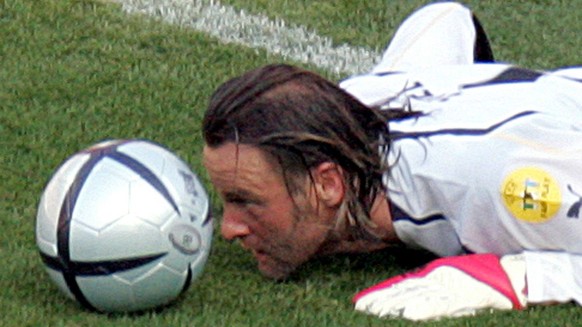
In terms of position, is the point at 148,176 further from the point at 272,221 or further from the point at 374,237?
the point at 374,237

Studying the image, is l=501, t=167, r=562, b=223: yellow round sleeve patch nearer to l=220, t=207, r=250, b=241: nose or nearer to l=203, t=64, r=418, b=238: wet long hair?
l=203, t=64, r=418, b=238: wet long hair

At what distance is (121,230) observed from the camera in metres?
3.81

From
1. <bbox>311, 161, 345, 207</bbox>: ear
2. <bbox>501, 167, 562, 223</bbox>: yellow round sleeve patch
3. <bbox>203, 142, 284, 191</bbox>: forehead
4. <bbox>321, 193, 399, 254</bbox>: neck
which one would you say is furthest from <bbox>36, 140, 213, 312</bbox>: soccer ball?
<bbox>501, 167, 562, 223</bbox>: yellow round sleeve patch

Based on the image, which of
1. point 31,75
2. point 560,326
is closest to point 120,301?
point 560,326

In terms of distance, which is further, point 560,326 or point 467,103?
point 467,103

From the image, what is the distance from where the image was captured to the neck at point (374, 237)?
13.9 feet

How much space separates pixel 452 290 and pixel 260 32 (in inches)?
110

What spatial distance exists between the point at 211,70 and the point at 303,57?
45 cm

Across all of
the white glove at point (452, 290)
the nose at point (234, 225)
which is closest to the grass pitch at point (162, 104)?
the white glove at point (452, 290)

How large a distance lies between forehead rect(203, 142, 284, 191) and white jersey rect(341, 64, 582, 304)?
372mm

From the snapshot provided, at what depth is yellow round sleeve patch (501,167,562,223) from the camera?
13.0ft

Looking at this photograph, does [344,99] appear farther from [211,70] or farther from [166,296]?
[211,70]

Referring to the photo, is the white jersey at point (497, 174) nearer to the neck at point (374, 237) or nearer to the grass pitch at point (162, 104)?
the neck at point (374, 237)

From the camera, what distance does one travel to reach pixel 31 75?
5.91m
